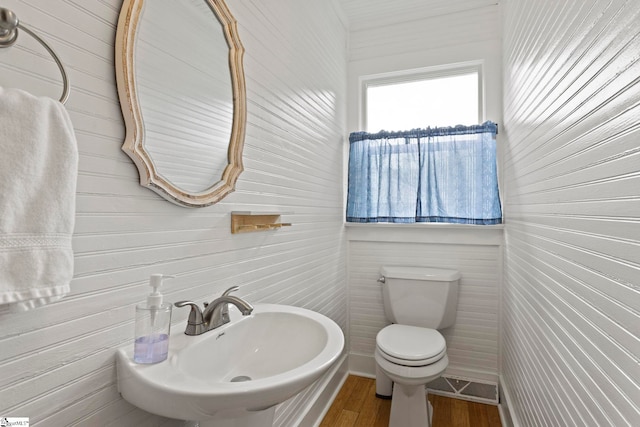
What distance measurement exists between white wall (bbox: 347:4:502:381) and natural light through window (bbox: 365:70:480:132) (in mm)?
109

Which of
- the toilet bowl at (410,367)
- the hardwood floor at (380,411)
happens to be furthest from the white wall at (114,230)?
the toilet bowl at (410,367)

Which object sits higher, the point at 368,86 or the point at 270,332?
the point at 368,86

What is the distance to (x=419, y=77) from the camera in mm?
2439

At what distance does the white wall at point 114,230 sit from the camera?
65 centimetres

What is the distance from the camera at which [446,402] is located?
214 cm

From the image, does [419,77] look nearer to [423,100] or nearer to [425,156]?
[423,100]

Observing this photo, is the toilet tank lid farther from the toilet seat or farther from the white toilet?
the toilet seat

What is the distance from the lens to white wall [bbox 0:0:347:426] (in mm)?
646

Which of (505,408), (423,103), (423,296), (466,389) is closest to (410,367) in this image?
(423,296)

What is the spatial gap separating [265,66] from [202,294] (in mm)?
995

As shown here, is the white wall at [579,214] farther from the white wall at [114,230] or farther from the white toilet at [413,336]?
the white wall at [114,230]

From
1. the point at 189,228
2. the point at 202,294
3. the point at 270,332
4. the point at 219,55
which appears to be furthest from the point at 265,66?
the point at 270,332

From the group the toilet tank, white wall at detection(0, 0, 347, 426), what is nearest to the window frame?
white wall at detection(0, 0, 347, 426)

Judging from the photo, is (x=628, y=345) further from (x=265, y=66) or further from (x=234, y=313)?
(x=265, y=66)
